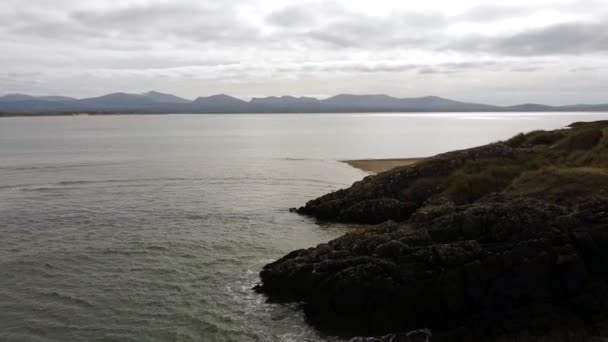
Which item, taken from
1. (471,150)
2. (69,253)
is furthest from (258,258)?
(471,150)

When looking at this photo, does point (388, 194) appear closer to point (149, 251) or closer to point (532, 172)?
point (532, 172)

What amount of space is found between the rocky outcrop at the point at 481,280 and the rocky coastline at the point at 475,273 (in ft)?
0.13

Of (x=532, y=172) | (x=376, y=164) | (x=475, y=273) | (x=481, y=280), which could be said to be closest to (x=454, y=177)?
(x=532, y=172)

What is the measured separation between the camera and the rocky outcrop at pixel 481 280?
17.8m

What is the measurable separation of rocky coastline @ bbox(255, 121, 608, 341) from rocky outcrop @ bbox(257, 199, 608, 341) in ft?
0.13

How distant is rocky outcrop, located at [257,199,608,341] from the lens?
58.3 ft

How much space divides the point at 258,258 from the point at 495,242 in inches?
546

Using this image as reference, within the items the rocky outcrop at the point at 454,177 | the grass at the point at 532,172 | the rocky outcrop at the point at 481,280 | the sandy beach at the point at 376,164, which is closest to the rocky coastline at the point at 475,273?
the rocky outcrop at the point at 481,280

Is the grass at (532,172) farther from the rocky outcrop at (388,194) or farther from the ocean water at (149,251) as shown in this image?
the ocean water at (149,251)

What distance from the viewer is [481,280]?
61.7ft

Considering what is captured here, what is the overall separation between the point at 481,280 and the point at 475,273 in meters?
0.34

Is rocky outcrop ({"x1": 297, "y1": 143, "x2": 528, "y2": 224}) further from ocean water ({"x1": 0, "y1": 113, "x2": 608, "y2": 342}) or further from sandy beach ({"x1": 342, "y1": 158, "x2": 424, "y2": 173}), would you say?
sandy beach ({"x1": 342, "y1": 158, "x2": 424, "y2": 173})

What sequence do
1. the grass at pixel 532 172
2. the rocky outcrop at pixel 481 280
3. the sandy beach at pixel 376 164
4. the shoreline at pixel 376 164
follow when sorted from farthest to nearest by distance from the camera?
the sandy beach at pixel 376 164 → the shoreline at pixel 376 164 → the grass at pixel 532 172 → the rocky outcrop at pixel 481 280

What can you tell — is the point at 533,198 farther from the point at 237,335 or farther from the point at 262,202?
the point at 262,202
